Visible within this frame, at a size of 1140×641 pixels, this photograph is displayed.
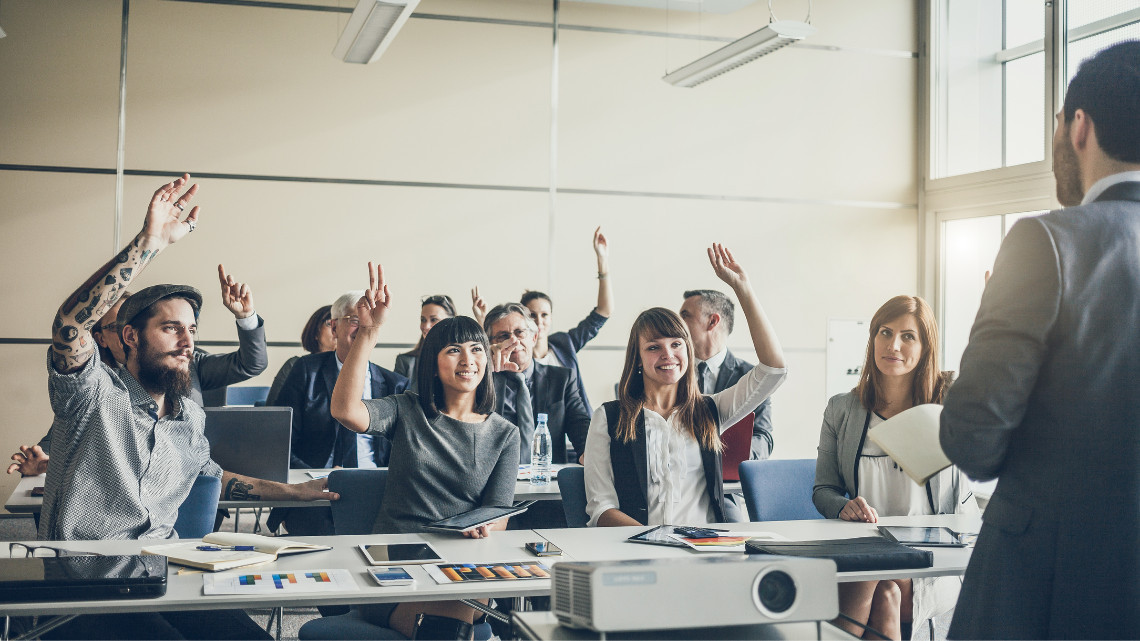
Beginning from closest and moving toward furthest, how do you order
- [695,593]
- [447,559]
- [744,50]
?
1. [695,593]
2. [447,559]
3. [744,50]

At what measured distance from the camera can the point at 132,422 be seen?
8.34 ft

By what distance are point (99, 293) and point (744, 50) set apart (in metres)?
3.95

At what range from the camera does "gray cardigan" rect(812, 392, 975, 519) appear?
3074 mm

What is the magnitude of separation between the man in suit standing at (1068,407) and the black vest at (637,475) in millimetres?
1679

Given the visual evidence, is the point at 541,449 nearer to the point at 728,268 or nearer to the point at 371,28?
the point at 728,268

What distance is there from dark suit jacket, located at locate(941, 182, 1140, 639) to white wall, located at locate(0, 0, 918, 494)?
520cm

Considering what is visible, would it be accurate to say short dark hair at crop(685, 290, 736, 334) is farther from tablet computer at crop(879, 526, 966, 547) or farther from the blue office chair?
the blue office chair

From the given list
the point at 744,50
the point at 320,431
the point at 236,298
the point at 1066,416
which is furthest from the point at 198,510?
the point at 744,50

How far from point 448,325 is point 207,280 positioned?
357 cm

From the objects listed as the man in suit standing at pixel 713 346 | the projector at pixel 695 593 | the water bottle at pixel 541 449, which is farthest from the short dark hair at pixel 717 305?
the projector at pixel 695 593

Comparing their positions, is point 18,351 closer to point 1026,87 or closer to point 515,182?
point 515,182

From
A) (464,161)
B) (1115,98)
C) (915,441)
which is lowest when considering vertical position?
(915,441)

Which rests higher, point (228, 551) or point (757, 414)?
point (757, 414)

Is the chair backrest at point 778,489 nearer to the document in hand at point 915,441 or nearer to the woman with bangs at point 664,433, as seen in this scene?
the woman with bangs at point 664,433
